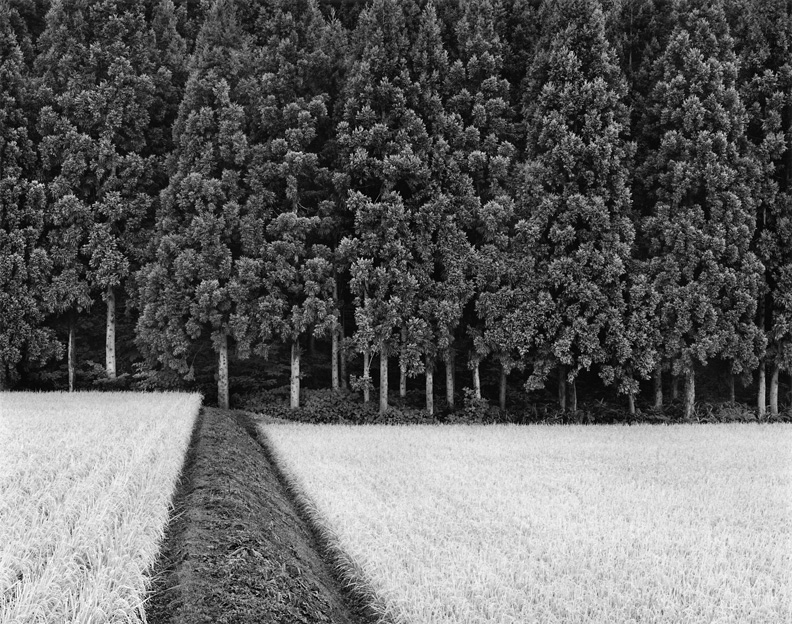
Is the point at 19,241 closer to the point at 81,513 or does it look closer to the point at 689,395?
the point at 81,513

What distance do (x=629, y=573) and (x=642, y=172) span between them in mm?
24401

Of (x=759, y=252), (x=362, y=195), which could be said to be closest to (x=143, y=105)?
(x=362, y=195)

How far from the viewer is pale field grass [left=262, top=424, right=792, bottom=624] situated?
6.30 meters

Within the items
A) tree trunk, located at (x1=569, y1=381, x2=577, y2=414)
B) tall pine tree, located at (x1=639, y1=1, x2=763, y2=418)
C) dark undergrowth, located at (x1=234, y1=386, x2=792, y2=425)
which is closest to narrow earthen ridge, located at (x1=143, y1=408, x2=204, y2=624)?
dark undergrowth, located at (x1=234, y1=386, x2=792, y2=425)

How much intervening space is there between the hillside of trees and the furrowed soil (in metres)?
15.1

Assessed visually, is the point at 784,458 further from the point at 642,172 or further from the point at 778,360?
the point at 642,172

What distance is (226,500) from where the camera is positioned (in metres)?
8.88

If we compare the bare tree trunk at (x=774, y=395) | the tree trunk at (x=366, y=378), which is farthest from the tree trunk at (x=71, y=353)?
the bare tree trunk at (x=774, y=395)

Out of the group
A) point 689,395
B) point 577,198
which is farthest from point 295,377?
point 689,395

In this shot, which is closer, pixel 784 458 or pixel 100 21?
pixel 784 458

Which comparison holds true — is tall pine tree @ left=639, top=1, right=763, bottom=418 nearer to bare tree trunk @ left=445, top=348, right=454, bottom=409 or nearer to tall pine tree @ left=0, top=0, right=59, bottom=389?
bare tree trunk @ left=445, top=348, right=454, bottom=409

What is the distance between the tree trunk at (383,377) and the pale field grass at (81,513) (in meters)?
12.1

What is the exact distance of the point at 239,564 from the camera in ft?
21.4

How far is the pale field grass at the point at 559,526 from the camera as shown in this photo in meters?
6.30
